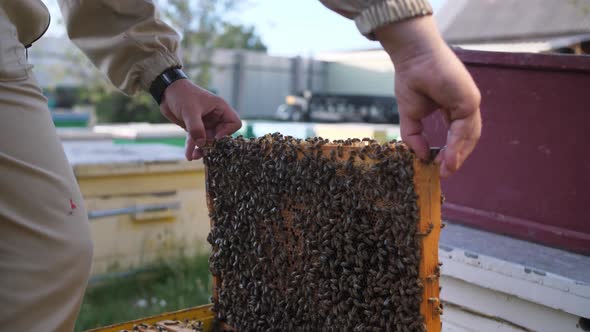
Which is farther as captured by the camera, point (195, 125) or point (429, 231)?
point (195, 125)

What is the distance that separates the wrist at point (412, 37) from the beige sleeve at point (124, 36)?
97cm

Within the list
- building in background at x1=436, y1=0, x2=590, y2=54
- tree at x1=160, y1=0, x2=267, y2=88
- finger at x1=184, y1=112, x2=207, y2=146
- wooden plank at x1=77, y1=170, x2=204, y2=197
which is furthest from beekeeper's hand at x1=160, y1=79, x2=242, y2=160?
tree at x1=160, y1=0, x2=267, y2=88

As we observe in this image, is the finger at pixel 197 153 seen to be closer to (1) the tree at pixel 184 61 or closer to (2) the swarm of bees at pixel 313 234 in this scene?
(2) the swarm of bees at pixel 313 234

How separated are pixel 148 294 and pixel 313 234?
2662 millimetres

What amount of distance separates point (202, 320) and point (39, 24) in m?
1.04

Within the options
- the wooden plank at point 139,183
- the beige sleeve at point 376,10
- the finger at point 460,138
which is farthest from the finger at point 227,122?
the wooden plank at point 139,183

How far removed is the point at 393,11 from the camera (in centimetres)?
127

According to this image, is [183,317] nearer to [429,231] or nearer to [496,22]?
[429,231]

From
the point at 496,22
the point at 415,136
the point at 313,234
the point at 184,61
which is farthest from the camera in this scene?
the point at 184,61

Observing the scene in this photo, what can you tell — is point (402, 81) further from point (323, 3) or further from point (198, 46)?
point (198, 46)

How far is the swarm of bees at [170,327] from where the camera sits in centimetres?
188

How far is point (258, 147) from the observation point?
5.95 ft

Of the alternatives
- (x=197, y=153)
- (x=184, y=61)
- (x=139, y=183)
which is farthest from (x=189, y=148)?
(x=184, y=61)

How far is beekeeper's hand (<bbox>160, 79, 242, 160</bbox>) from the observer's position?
199 centimetres
